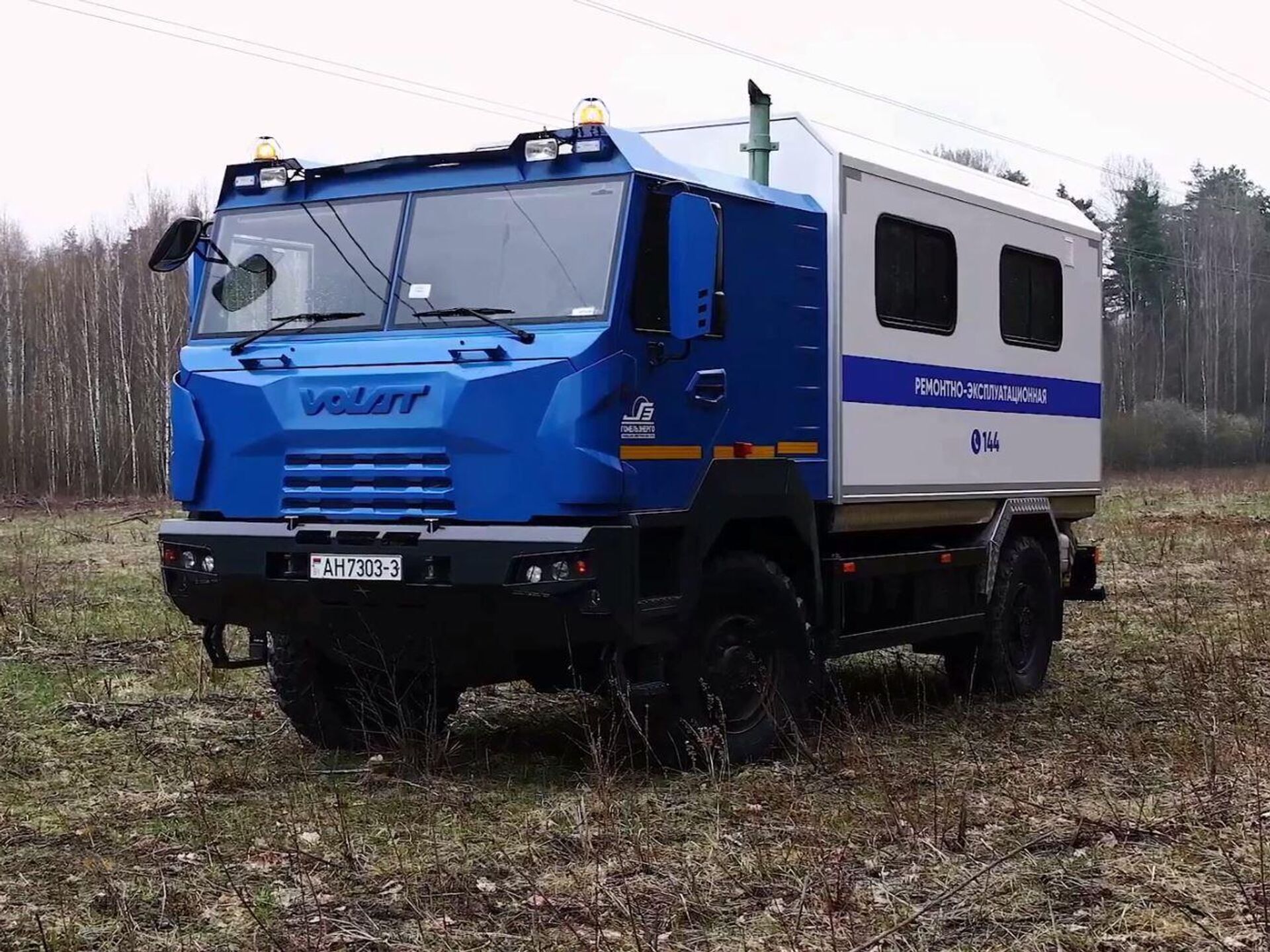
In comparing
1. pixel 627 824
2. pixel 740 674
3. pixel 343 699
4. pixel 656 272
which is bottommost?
pixel 627 824

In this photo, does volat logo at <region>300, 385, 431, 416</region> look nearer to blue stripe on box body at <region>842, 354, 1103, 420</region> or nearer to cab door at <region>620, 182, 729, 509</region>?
cab door at <region>620, 182, 729, 509</region>

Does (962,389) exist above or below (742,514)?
above

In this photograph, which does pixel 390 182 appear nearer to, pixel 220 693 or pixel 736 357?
pixel 736 357

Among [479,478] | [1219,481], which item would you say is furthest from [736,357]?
[1219,481]

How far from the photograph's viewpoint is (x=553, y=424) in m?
7.03

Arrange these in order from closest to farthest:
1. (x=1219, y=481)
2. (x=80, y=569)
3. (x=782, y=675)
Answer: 1. (x=782, y=675)
2. (x=80, y=569)
3. (x=1219, y=481)

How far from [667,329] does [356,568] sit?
1.73m

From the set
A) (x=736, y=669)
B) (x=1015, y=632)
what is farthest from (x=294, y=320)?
(x=1015, y=632)

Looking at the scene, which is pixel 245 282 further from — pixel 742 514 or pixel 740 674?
pixel 740 674

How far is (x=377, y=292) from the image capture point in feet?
25.3

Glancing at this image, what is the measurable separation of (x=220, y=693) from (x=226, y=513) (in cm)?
264

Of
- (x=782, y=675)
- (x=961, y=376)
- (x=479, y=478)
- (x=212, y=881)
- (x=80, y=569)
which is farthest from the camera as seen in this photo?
(x=80, y=569)

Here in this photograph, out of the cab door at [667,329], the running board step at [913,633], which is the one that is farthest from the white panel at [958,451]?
the cab door at [667,329]

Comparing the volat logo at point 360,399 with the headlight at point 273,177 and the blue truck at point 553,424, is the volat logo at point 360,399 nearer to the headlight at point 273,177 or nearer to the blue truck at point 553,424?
the blue truck at point 553,424
